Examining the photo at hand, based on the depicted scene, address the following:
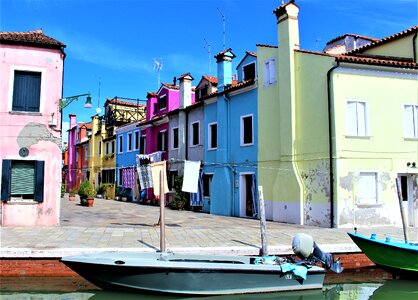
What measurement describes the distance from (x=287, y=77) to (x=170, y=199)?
11.7m

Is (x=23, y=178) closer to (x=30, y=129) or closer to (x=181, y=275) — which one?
(x=30, y=129)

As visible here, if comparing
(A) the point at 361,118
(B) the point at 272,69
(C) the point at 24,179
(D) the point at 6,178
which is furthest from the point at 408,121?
(D) the point at 6,178

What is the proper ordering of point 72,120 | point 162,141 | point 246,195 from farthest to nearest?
point 72,120, point 162,141, point 246,195

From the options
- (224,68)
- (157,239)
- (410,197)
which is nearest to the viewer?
(157,239)

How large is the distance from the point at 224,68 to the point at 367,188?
29.9 feet

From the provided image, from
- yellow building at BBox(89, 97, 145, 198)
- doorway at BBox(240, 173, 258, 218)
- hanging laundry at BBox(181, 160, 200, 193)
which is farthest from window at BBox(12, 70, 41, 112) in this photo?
yellow building at BBox(89, 97, 145, 198)

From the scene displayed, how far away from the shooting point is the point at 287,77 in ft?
51.1

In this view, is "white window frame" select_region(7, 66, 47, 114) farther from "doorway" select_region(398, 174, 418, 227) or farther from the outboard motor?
"doorway" select_region(398, 174, 418, 227)

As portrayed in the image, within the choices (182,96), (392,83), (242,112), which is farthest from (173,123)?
(392,83)

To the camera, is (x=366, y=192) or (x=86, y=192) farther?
(x=86, y=192)

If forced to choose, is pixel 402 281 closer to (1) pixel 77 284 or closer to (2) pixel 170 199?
(1) pixel 77 284

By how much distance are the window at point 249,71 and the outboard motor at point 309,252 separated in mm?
11762

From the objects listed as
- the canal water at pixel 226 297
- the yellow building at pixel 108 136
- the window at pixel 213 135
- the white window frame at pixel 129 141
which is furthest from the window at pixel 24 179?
the yellow building at pixel 108 136

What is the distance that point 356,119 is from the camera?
1444 cm
